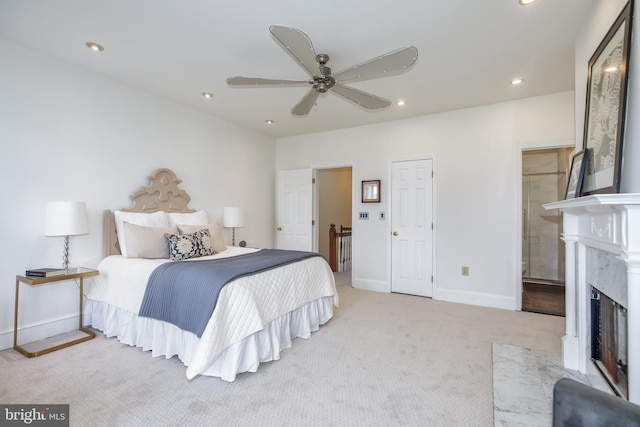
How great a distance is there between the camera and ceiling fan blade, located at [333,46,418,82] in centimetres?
192

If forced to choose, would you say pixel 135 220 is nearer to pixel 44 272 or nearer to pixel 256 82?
pixel 44 272

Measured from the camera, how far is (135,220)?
3.30 meters

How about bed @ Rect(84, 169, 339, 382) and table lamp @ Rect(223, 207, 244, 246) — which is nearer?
bed @ Rect(84, 169, 339, 382)

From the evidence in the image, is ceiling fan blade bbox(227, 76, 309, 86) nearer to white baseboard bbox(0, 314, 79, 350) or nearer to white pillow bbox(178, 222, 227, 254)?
white pillow bbox(178, 222, 227, 254)

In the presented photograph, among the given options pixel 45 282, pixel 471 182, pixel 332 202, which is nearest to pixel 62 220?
pixel 45 282

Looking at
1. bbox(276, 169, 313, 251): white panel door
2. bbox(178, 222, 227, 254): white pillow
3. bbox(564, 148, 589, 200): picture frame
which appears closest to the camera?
→ bbox(564, 148, 589, 200): picture frame

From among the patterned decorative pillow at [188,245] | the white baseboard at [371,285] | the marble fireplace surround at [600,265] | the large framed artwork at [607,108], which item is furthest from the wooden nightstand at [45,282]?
the large framed artwork at [607,108]

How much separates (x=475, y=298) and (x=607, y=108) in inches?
113

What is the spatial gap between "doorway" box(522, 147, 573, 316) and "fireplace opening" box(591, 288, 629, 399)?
3154mm

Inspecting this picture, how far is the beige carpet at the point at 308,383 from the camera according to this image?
1.77m

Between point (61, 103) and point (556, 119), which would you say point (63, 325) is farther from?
point (556, 119)

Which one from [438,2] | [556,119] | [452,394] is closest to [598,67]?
[438,2]

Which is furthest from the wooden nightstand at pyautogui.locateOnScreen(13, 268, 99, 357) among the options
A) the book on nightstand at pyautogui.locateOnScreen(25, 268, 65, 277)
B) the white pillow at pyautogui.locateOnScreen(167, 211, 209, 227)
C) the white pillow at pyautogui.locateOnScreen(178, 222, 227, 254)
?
the white pillow at pyautogui.locateOnScreen(167, 211, 209, 227)

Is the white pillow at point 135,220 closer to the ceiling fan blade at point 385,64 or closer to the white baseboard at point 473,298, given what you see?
the ceiling fan blade at point 385,64
